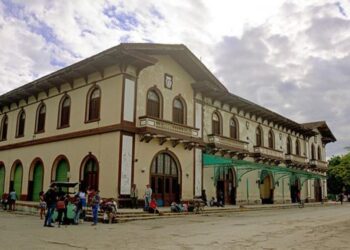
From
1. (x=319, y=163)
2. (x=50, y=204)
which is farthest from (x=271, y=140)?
(x=50, y=204)

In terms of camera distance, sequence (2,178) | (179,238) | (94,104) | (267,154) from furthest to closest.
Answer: (267,154) < (2,178) < (94,104) < (179,238)

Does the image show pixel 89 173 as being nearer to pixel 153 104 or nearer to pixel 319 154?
pixel 153 104

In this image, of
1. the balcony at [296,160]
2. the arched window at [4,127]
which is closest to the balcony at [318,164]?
the balcony at [296,160]

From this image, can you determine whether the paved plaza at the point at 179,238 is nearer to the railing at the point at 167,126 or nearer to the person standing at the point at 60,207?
the person standing at the point at 60,207

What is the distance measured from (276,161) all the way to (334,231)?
22.5 metres

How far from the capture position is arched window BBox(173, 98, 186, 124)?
25781 millimetres

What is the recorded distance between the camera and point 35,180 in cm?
2773

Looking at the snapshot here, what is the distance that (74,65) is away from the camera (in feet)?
78.1

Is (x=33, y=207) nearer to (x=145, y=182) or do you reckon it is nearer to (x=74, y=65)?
(x=145, y=182)

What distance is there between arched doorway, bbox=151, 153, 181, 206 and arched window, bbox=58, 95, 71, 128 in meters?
6.57

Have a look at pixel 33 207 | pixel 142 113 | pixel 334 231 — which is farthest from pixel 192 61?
pixel 334 231

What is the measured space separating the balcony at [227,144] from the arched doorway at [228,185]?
5.31ft

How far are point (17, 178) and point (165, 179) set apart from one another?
1226 centimetres

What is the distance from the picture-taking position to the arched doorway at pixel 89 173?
22.7m
